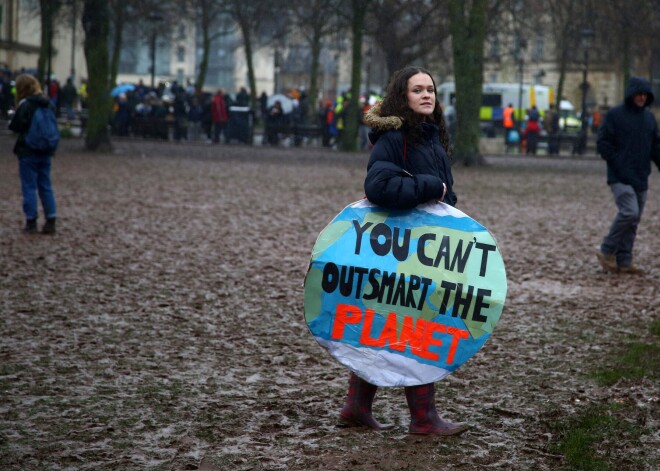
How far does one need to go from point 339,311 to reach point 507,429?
1032mm

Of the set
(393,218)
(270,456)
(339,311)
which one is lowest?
(270,456)

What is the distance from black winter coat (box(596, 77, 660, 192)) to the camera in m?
11.2

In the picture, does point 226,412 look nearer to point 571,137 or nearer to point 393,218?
point 393,218

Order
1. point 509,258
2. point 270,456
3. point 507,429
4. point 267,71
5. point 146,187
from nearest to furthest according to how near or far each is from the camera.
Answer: point 270,456 < point 507,429 < point 509,258 < point 146,187 < point 267,71

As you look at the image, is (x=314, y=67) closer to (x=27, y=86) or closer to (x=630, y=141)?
(x=27, y=86)

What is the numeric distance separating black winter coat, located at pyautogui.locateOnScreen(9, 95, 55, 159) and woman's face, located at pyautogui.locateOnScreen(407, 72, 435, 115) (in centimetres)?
849

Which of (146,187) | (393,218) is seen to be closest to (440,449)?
(393,218)

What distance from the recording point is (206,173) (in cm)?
2553

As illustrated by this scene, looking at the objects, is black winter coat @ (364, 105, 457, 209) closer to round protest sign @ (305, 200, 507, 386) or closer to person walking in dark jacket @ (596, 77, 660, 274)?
round protest sign @ (305, 200, 507, 386)

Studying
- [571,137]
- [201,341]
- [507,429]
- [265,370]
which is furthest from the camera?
[571,137]

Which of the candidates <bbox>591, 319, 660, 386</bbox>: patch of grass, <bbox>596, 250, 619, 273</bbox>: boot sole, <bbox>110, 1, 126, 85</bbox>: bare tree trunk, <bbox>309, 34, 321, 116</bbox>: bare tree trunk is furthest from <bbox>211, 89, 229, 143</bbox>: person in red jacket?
<bbox>591, 319, 660, 386</bbox>: patch of grass

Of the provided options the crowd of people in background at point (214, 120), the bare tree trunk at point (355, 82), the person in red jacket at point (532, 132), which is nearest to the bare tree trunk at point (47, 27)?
the crowd of people in background at point (214, 120)

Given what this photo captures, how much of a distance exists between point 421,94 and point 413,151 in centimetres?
26

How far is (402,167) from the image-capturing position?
5.55 metres
